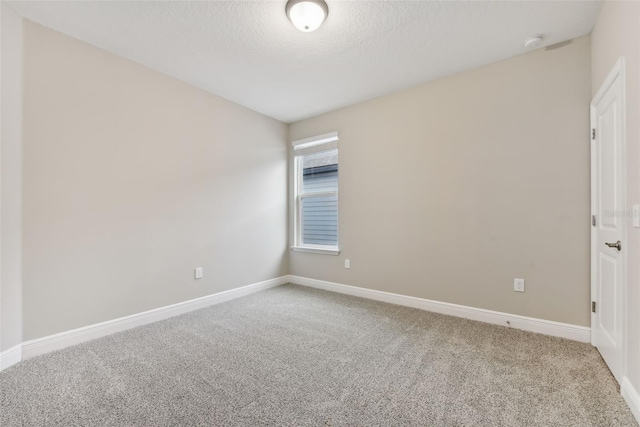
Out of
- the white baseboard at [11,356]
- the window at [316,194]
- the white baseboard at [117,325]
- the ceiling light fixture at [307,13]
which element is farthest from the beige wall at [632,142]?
the white baseboard at [11,356]

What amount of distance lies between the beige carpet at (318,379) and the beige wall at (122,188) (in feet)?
1.47

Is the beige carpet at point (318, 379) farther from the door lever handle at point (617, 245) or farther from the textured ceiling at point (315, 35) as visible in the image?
the textured ceiling at point (315, 35)

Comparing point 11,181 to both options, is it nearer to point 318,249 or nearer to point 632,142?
point 318,249

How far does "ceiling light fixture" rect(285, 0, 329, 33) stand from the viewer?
5.96ft

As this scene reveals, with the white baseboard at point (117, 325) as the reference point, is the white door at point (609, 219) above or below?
above

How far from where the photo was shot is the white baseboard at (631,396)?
1.36 metres

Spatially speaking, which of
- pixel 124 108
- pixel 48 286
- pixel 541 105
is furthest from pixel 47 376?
pixel 541 105

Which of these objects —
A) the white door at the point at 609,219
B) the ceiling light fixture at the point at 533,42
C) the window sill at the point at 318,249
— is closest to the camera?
the white door at the point at 609,219

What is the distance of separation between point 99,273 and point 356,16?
296 centimetres

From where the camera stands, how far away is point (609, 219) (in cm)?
187

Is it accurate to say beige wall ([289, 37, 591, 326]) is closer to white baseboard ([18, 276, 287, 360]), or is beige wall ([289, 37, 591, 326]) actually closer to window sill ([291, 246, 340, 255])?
window sill ([291, 246, 340, 255])

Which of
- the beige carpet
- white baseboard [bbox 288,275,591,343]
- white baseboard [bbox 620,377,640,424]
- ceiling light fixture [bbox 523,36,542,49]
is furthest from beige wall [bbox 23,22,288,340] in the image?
white baseboard [bbox 620,377,640,424]

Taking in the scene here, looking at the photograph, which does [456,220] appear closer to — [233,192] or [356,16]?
[356,16]

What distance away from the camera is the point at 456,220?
2.80 m
